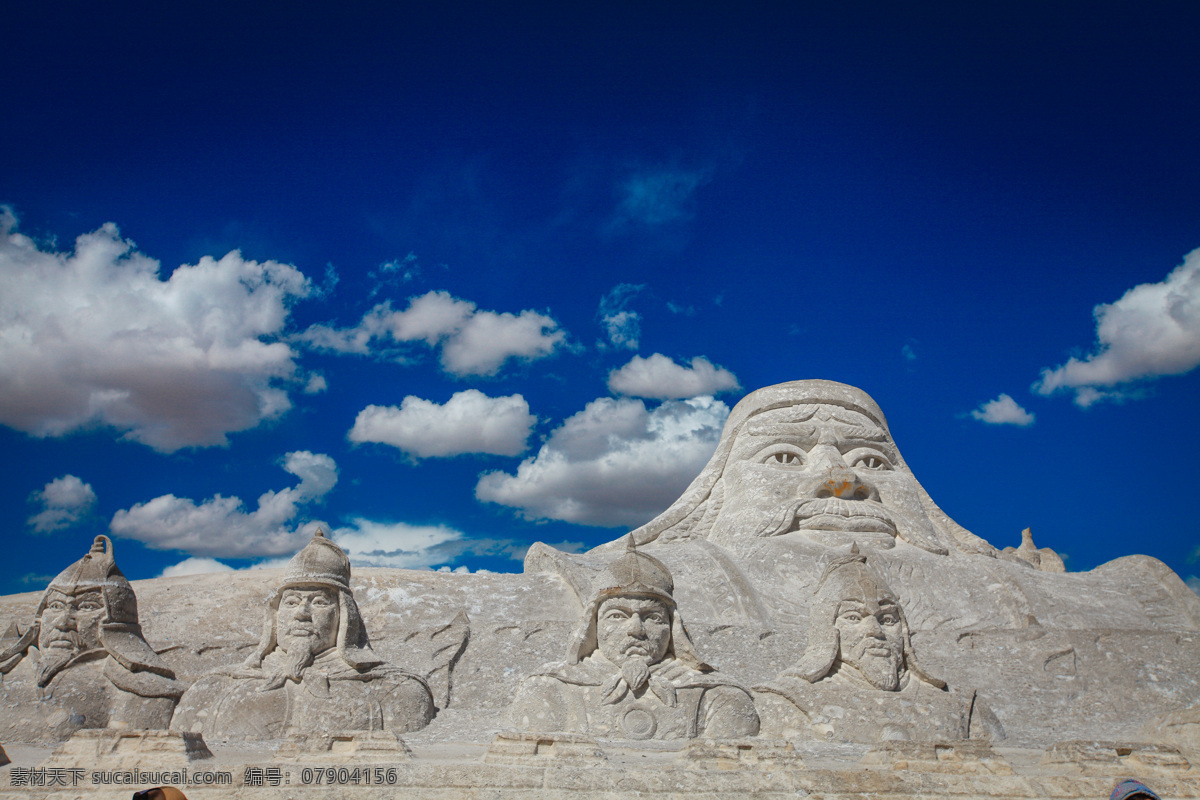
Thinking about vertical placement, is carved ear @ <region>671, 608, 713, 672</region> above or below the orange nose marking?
below

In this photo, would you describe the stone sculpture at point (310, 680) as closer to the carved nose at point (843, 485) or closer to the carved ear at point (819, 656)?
the carved ear at point (819, 656)

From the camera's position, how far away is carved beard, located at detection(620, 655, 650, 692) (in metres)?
6.25

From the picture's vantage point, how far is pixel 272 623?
7.32 m

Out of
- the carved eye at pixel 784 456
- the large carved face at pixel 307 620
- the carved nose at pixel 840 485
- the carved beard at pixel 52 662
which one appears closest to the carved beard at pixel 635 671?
the large carved face at pixel 307 620

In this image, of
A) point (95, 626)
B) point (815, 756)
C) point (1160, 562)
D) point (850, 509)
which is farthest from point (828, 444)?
point (95, 626)

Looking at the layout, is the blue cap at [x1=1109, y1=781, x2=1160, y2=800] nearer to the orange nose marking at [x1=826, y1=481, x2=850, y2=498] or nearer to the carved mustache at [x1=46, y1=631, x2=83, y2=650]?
the carved mustache at [x1=46, y1=631, x2=83, y2=650]

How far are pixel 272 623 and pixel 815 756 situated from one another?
15.8 feet

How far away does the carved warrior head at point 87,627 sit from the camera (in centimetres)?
708

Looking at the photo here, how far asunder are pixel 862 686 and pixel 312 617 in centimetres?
485

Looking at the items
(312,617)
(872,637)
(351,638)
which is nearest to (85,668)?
(312,617)

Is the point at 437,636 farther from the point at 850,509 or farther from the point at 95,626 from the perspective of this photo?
the point at 850,509

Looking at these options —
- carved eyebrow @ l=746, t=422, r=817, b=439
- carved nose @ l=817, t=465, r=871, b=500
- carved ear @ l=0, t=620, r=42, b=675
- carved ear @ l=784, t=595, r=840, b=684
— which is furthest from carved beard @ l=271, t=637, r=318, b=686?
carved eyebrow @ l=746, t=422, r=817, b=439

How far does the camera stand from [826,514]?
12.9m

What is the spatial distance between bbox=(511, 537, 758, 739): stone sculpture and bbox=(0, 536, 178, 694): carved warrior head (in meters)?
3.60
